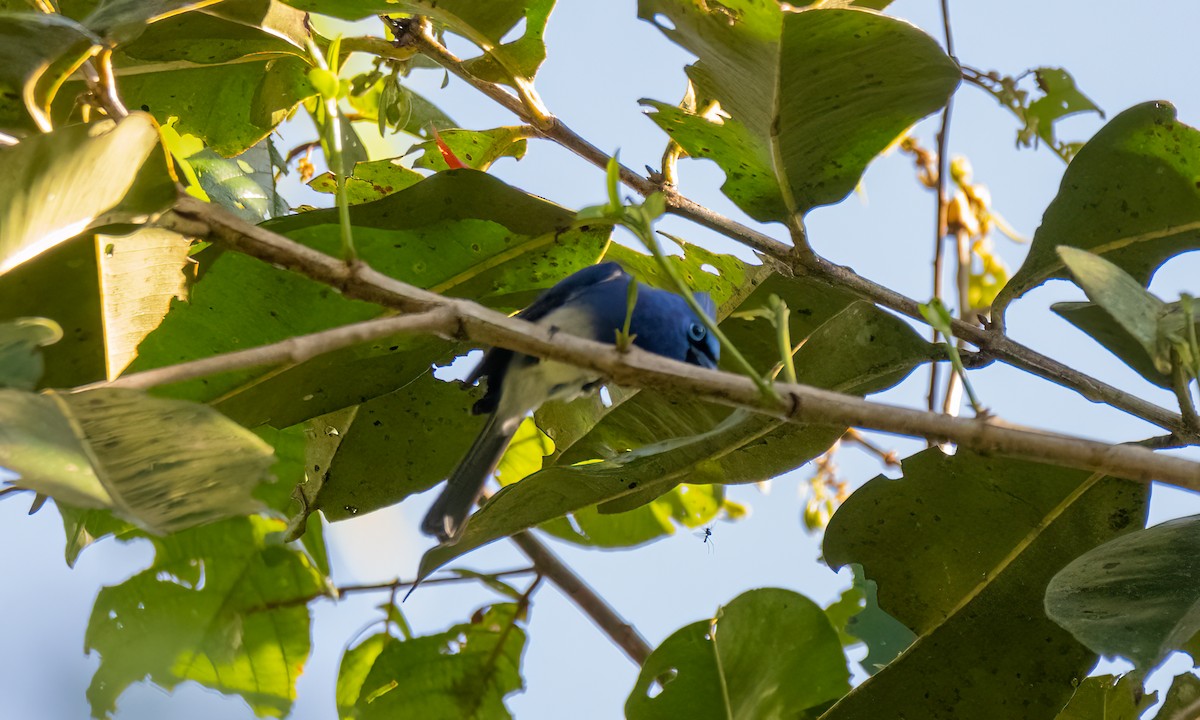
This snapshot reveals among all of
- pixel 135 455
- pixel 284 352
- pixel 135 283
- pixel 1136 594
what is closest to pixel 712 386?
pixel 284 352

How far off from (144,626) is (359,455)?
0.57m

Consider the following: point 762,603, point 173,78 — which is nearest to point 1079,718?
point 762,603

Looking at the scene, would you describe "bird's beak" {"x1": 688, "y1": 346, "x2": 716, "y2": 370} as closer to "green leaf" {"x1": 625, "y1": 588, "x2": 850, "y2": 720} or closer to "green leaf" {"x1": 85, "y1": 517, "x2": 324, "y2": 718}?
"green leaf" {"x1": 625, "y1": 588, "x2": 850, "y2": 720}

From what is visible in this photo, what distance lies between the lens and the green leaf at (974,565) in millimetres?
1831

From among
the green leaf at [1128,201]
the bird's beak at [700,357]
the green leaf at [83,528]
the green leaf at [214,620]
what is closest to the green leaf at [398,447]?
the green leaf at [214,620]

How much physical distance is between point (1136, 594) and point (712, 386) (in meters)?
0.70

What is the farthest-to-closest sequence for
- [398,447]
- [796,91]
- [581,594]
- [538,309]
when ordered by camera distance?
[581,594] → [538,309] → [398,447] → [796,91]

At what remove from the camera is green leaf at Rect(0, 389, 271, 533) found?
3.41 ft

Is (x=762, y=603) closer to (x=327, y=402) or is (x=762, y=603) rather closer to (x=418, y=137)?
(x=327, y=402)

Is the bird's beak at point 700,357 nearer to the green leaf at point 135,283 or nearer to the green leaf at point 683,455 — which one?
the green leaf at point 683,455

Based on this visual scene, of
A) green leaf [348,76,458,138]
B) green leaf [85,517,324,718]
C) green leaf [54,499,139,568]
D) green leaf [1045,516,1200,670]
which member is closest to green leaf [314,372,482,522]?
green leaf [85,517,324,718]

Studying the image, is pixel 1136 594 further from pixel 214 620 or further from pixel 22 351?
pixel 214 620

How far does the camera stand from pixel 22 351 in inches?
47.4

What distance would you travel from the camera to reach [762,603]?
1958 mm
